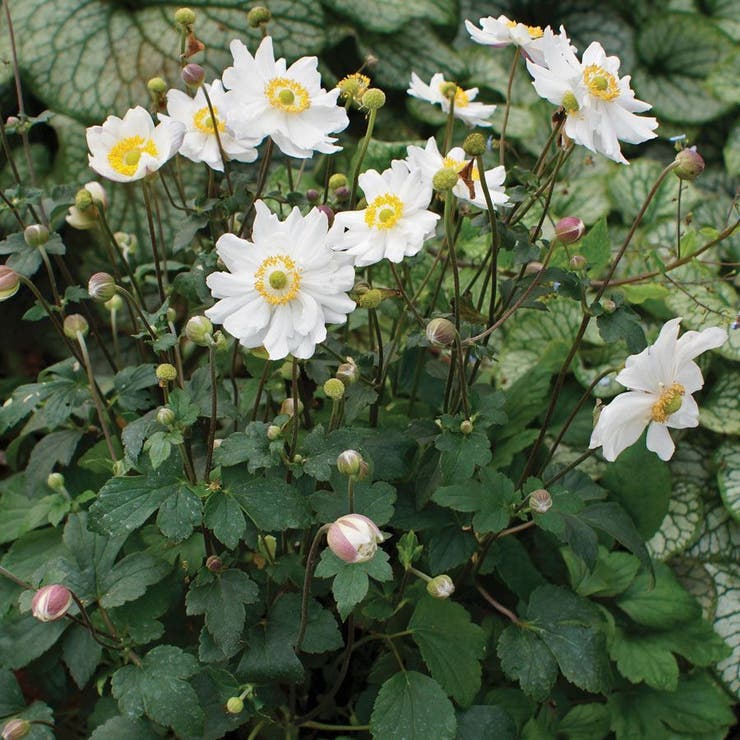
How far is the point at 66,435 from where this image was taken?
4.24 ft

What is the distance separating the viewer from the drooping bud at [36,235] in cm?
107

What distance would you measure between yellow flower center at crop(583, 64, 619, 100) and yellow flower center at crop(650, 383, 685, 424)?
1.20 feet

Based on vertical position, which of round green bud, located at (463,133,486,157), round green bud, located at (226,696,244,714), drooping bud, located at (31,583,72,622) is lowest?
round green bud, located at (226,696,244,714)

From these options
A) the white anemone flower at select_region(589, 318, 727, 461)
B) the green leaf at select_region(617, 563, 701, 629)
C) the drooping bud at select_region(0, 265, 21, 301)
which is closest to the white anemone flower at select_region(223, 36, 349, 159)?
the drooping bud at select_region(0, 265, 21, 301)

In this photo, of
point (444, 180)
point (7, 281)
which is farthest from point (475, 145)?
point (7, 281)

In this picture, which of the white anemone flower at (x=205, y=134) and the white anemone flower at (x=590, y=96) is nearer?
the white anemone flower at (x=590, y=96)

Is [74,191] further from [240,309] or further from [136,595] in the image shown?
[136,595]

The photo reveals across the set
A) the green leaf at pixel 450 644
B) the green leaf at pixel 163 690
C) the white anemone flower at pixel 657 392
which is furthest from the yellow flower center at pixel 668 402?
the green leaf at pixel 163 690

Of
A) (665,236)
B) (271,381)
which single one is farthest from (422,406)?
(665,236)

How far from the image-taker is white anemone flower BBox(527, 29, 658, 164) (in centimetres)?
94

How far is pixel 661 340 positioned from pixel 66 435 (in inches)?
36.6

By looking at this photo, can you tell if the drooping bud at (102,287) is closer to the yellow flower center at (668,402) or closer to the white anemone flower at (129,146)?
the white anemone flower at (129,146)

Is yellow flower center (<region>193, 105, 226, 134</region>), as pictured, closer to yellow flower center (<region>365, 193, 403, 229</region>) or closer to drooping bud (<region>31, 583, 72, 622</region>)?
yellow flower center (<region>365, 193, 403, 229</region>)

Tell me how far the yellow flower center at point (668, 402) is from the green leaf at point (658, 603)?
1.59 ft
